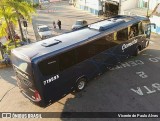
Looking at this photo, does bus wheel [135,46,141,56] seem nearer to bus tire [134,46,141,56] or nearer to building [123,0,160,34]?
bus tire [134,46,141,56]

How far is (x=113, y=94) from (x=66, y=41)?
4618mm

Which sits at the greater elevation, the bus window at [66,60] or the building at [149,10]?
the building at [149,10]

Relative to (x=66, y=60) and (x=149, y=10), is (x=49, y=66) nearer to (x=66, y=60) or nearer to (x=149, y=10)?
(x=66, y=60)

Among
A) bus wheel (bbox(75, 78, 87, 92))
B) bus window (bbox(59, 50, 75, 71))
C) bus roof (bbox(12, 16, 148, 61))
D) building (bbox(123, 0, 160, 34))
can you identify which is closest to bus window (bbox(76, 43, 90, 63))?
bus roof (bbox(12, 16, 148, 61))

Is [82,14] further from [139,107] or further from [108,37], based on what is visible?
[139,107]

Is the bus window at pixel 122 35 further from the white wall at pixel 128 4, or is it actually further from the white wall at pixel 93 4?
the white wall at pixel 93 4

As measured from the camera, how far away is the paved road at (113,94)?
40.9 ft

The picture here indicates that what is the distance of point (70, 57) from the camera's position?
1259 centimetres

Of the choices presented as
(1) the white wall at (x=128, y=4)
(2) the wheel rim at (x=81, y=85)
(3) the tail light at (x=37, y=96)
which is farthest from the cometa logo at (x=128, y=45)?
(1) the white wall at (x=128, y=4)

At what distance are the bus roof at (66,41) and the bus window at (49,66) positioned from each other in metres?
0.40

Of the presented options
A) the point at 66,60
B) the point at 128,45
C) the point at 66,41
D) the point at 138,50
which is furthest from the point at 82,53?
the point at 138,50

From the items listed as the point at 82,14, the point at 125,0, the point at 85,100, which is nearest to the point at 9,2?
the point at 85,100

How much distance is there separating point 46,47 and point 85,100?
4.19 m

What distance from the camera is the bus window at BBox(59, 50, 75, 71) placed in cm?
1196
